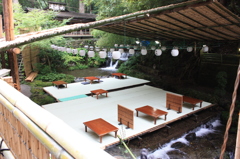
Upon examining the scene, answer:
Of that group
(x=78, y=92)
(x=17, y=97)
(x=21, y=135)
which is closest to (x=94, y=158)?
(x=17, y=97)

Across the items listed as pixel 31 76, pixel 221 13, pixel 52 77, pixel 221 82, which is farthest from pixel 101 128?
pixel 31 76

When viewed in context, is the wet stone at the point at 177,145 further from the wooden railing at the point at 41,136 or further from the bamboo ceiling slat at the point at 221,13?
the wooden railing at the point at 41,136

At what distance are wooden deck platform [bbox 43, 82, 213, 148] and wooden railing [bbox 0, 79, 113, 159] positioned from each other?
4229 mm

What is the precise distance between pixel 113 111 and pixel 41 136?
287 inches

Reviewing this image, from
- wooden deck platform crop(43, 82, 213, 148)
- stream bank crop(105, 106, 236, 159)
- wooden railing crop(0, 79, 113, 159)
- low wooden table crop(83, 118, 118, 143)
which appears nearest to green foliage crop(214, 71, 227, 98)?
wooden deck platform crop(43, 82, 213, 148)

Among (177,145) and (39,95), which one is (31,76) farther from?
(177,145)

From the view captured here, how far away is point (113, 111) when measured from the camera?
8.46 meters

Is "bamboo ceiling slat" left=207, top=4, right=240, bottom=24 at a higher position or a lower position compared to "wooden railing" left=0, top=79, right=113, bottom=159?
higher

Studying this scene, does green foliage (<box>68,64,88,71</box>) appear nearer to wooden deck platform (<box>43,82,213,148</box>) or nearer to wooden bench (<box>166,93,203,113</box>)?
wooden deck platform (<box>43,82,213,148</box>)

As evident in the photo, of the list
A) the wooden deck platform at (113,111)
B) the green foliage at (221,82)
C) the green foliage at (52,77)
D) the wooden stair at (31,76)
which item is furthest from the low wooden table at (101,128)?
the wooden stair at (31,76)

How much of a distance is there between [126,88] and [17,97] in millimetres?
11216

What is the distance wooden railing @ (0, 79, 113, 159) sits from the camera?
0.98 metres

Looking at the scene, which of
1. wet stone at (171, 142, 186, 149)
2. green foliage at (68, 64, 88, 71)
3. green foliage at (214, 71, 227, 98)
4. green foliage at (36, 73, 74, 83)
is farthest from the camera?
green foliage at (68, 64, 88, 71)

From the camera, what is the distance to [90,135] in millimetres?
6500
